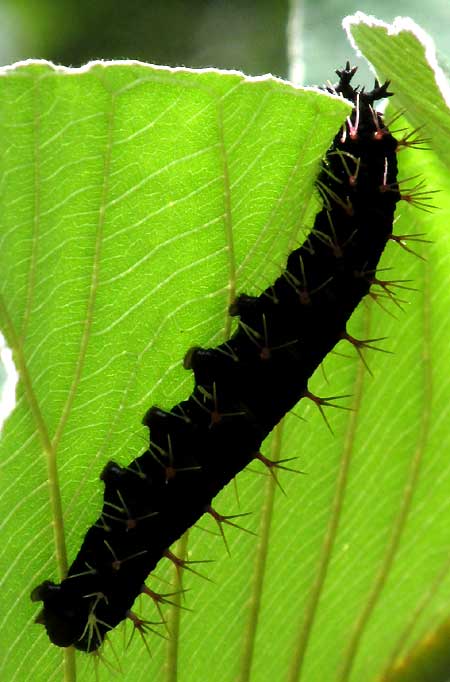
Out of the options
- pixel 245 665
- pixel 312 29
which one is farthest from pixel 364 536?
pixel 312 29

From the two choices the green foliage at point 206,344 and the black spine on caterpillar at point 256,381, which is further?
the black spine on caterpillar at point 256,381

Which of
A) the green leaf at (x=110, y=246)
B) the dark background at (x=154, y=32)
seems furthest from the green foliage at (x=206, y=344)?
the dark background at (x=154, y=32)

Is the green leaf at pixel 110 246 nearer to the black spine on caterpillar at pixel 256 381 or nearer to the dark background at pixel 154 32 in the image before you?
the black spine on caterpillar at pixel 256 381

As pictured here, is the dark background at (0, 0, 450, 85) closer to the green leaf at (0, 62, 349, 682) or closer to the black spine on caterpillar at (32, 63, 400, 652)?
the black spine on caterpillar at (32, 63, 400, 652)

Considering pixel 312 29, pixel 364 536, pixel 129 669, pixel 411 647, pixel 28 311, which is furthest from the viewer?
pixel 312 29

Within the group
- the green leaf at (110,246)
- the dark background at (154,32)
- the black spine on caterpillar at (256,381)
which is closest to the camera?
the green leaf at (110,246)

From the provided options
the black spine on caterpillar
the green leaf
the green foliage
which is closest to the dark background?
the black spine on caterpillar

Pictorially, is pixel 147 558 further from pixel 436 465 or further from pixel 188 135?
pixel 188 135
